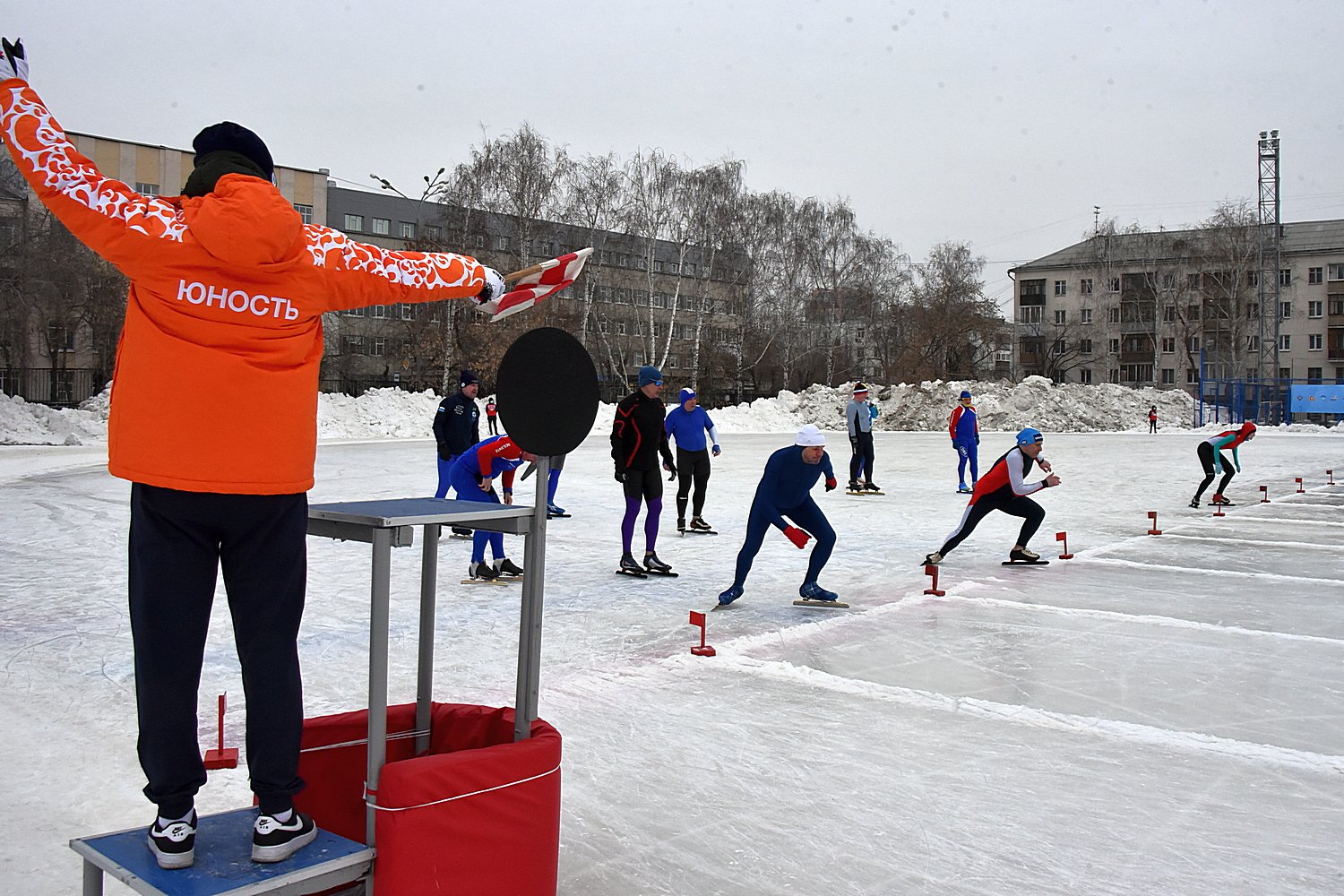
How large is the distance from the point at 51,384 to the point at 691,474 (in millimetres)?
33937

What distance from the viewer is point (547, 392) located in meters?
2.60

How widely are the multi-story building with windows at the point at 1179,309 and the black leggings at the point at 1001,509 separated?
51.6 m

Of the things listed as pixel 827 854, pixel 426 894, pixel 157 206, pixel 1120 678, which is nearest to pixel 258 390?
pixel 157 206

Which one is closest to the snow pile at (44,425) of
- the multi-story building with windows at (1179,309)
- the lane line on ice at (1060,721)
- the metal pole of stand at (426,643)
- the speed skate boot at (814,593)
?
the speed skate boot at (814,593)

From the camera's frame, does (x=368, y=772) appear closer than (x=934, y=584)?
Yes

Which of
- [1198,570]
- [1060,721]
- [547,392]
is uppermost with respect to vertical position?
→ [547,392]

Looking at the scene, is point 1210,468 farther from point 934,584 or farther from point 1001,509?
point 934,584

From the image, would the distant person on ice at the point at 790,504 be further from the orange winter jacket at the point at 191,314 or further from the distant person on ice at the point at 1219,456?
the distant person on ice at the point at 1219,456

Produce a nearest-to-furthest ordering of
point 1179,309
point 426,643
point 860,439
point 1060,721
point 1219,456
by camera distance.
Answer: point 426,643 → point 1060,721 → point 1219,456 → point 860,439 → point 1179,309

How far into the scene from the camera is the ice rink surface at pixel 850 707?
3057mm

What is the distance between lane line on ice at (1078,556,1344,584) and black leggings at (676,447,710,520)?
3.90 m

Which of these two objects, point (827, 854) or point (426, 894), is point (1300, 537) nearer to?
point (827, 854)

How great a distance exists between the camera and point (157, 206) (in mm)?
2115

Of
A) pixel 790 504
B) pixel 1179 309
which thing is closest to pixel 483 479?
pixel 790 504
